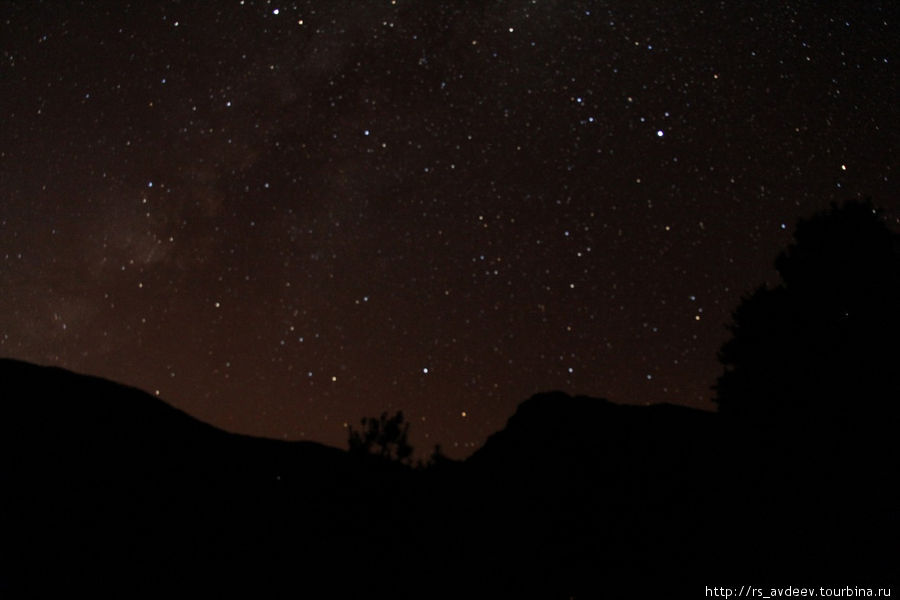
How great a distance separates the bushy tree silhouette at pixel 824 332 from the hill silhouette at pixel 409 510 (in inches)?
90.9

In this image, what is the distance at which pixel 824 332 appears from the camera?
12789mm

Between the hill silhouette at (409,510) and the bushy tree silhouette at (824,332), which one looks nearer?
the hill silhouette at (409,510)

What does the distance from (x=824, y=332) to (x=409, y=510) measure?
32.5 ft

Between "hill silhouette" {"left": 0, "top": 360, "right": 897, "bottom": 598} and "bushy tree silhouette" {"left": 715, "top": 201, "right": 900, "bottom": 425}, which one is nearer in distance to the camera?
"hill silhouette" {"left": 0, "top": 360, "right": 897, "bottom": 598}

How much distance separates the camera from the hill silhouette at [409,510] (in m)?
5.53

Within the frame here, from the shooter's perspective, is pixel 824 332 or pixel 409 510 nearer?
pixel 409 510

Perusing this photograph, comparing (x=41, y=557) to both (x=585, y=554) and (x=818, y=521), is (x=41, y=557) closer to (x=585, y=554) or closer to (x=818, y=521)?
(x=585, y=554)

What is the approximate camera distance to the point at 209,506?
6.18m

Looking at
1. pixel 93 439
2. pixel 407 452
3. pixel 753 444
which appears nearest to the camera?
pixel 93 439

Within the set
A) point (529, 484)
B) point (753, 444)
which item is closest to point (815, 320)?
point (753, 444)

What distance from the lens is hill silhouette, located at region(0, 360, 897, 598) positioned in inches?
218

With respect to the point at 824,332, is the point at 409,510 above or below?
below

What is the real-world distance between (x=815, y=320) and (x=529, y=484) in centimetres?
763

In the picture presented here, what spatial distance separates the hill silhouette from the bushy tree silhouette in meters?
2.31
